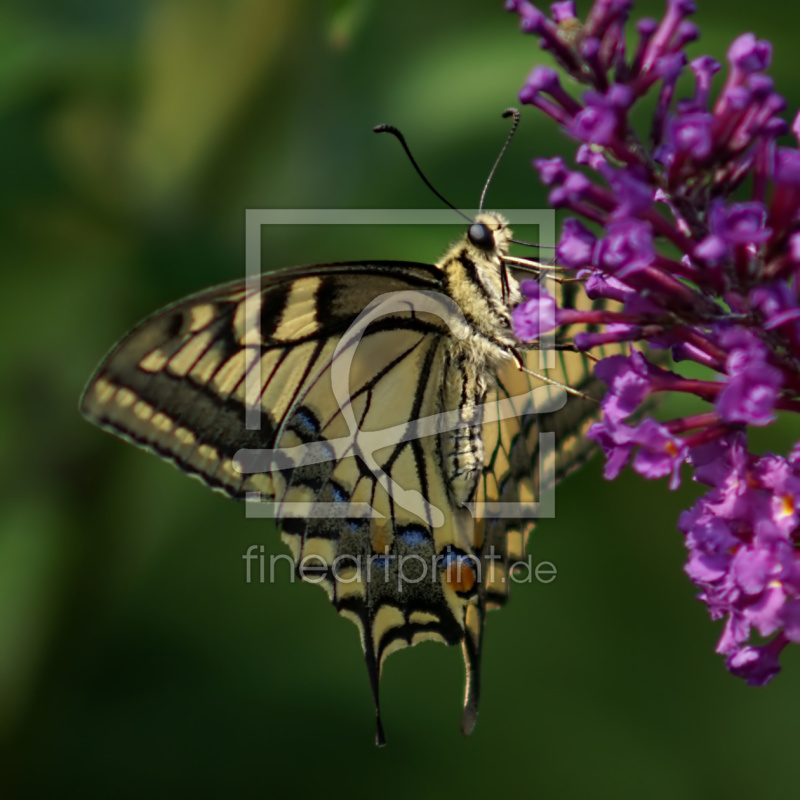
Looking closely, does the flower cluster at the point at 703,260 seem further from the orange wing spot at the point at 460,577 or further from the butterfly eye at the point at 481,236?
the orange wing spot at the point at 460,577

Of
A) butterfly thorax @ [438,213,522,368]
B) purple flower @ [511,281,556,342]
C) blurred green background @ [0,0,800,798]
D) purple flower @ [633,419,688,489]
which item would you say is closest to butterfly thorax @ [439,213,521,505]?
butterfly thorax @ [438,213,522,368]

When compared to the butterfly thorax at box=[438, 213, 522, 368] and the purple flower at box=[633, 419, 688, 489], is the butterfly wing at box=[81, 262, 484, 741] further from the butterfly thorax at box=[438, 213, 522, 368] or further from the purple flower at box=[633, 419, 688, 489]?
the purple flower at box=[633, 419, 688, 489]

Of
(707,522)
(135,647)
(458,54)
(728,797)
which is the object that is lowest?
(728,797)

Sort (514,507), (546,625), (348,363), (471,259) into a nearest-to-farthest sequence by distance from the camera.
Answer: (471,259)
(348,363)
(514,507)
(546,625)

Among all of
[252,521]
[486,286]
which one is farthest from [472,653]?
[252,521]

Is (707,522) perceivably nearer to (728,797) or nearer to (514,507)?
(514,507)

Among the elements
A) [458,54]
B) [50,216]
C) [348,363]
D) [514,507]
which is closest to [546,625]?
[514,507]

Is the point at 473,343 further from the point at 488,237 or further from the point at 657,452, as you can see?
the point at 657,452
